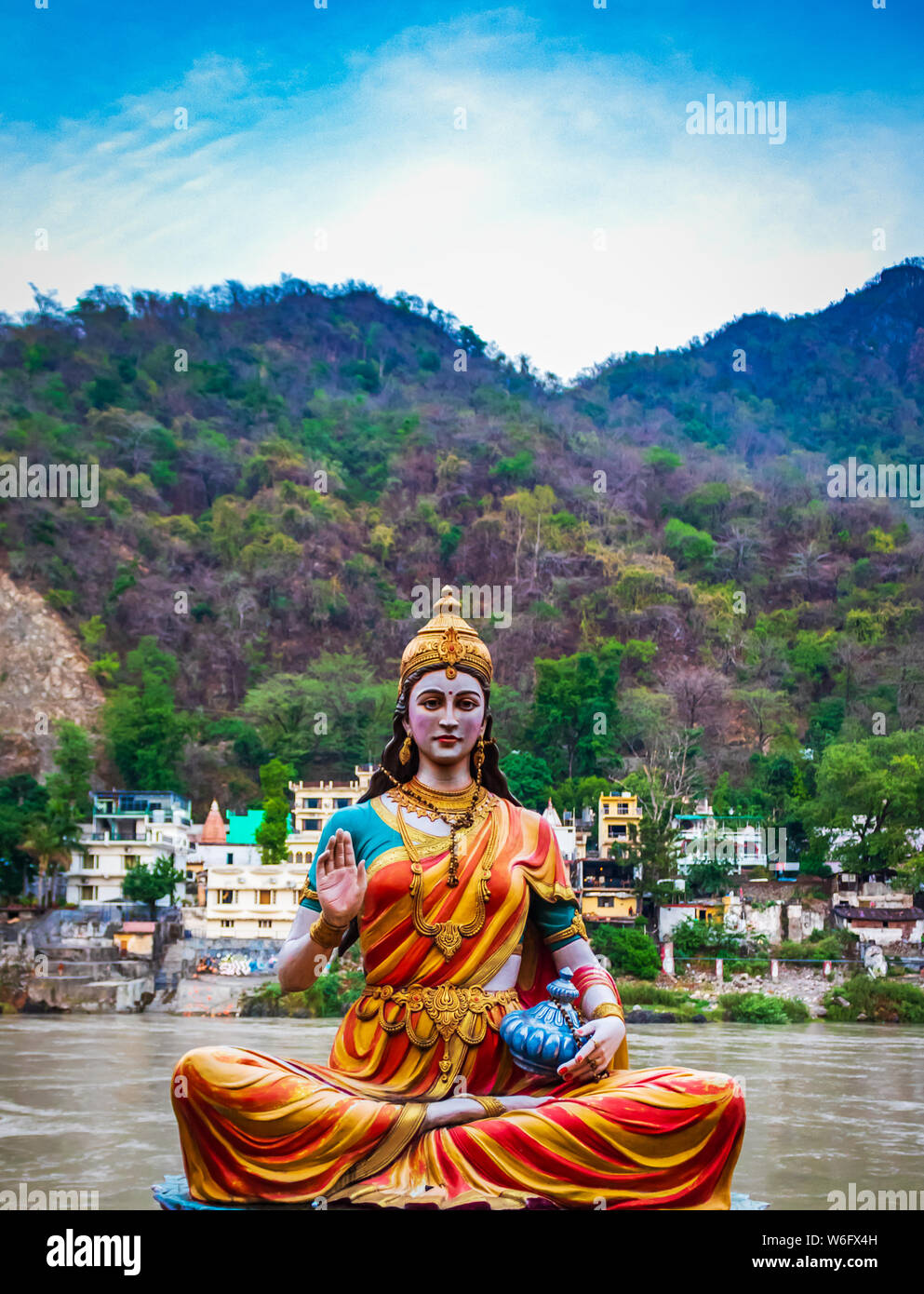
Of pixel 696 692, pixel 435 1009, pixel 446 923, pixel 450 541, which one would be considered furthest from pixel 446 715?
pixel 450 541

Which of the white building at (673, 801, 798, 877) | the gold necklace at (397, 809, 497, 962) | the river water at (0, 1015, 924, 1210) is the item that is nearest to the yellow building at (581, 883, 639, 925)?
the white building at (673, 801, 798, 877)

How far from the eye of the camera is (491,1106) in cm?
447

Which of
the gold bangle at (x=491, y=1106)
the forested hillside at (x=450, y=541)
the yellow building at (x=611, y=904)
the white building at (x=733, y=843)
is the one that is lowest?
the yellow building at (x=611, y=904)

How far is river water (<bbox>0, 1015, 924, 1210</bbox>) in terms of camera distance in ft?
20.3

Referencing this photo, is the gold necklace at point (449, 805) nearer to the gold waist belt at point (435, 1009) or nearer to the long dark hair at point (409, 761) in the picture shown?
the long dark hair at point (409, 761)

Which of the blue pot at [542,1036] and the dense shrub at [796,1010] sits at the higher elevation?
the blue pot at [542,1036]

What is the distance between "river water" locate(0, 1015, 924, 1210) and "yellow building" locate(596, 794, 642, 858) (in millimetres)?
5501

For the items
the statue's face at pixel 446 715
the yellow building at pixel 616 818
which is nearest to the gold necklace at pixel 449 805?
the statue's face at pixel 446 715

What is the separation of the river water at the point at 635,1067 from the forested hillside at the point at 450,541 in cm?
867

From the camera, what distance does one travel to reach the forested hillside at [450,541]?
101 ft

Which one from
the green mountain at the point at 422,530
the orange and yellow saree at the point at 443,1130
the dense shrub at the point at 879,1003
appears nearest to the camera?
the orange and yellow saree at the point at 443,1130

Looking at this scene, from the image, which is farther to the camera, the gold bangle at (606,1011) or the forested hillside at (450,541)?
the forested hillside at (450,541)

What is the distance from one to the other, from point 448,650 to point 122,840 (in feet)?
68.0
